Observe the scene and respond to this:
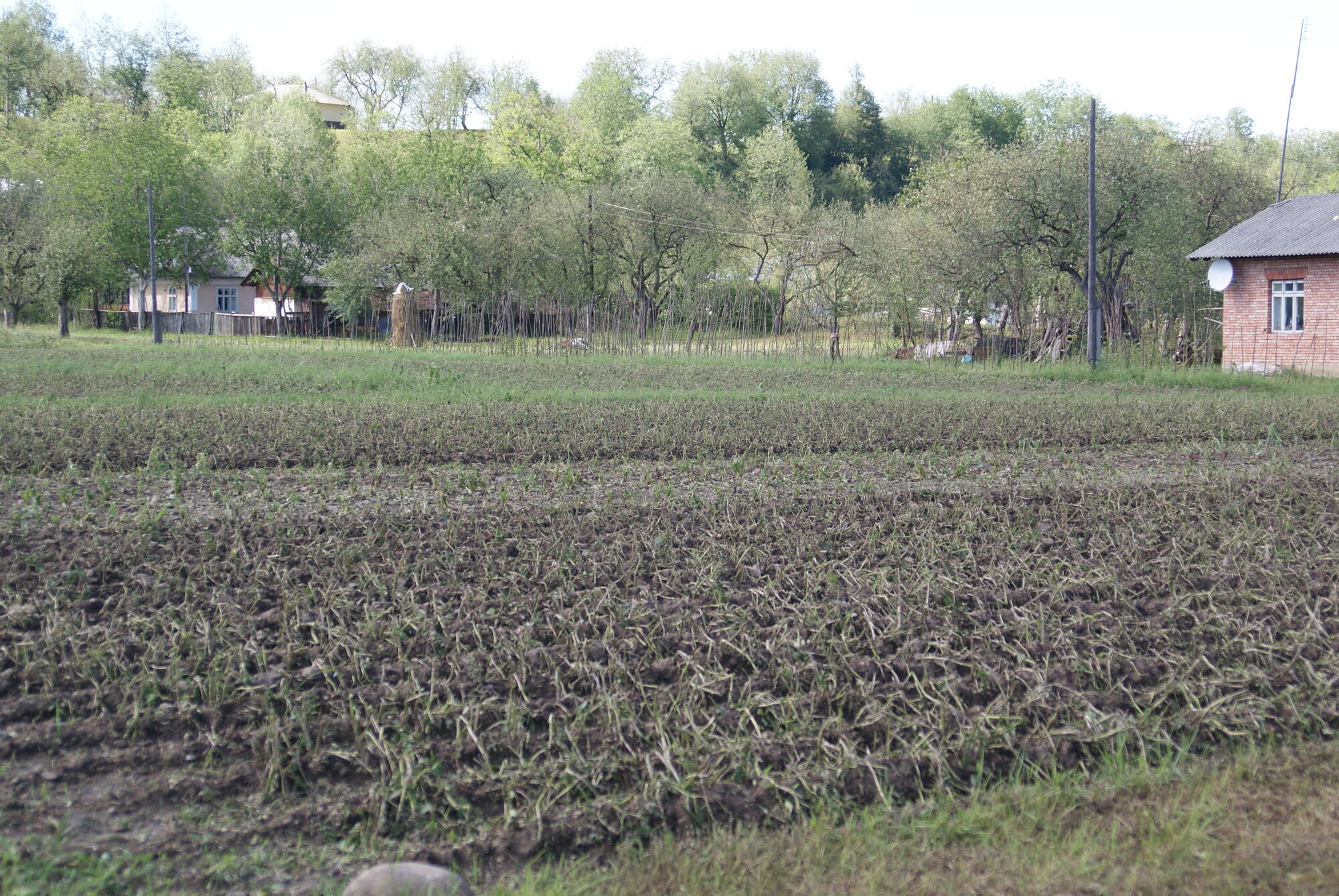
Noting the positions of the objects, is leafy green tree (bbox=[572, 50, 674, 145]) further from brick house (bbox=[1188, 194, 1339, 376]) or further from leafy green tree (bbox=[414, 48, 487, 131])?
brick house (bbox=[1188, 194, 1339, 376])

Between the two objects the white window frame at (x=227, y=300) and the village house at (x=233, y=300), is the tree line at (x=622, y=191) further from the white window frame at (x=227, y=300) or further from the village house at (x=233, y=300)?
the white window frame at (x=227, y=300)

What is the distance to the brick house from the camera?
26.7 m

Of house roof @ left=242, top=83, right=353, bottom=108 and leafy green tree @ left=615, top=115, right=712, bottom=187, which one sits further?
house roof @ left=242, top=83, right=353, bottom=108

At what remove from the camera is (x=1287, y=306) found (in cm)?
2783

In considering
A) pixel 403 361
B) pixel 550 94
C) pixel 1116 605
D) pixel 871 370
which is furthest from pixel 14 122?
pixel 1116 605

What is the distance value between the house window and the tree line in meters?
2.39

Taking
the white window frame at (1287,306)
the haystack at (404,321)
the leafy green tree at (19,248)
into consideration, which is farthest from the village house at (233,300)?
the white window frame at (1287,306)

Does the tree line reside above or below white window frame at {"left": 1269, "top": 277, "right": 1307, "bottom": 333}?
above

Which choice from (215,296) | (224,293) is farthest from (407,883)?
(215,296)

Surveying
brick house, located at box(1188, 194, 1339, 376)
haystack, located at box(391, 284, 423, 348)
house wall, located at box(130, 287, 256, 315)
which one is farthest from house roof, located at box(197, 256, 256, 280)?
brick house, located at box(1188, 194, 1339, 376)

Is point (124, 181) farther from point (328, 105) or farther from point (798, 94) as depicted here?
point (328, 105)

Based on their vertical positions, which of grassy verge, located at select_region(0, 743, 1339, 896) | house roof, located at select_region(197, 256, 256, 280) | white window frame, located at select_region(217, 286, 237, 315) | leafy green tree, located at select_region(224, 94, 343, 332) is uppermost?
leafy green tree, located at select_region(224, 94, 343, 332)

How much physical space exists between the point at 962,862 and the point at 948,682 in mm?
1311

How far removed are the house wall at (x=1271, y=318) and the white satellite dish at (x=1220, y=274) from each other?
8.5 inches
